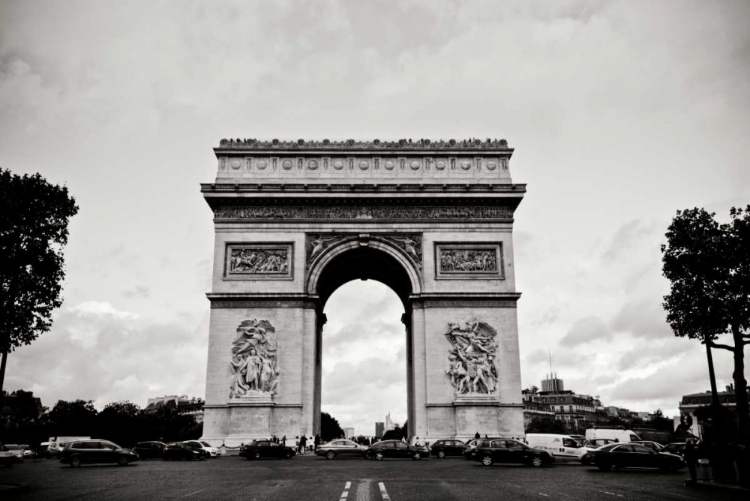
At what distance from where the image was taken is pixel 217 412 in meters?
37.8

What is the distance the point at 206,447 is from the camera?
35.6 meters

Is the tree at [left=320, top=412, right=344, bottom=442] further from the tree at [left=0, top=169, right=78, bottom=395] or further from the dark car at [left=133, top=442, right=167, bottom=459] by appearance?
the tree at [left=0, top=169, right=78, bottom=395]

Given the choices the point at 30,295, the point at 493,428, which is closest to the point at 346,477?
the point at 30,295

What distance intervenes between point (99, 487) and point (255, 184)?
24.2 meters

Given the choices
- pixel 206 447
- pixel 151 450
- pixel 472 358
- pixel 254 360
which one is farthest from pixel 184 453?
pixel 472 358

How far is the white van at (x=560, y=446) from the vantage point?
34.7 metres

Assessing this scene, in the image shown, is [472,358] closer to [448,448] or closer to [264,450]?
[448,448]

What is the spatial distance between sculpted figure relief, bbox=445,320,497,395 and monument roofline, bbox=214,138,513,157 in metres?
10.5

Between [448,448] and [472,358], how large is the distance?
5370 mm

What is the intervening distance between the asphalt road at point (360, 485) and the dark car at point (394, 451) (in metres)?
8.45

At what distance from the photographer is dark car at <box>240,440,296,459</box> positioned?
33.9m

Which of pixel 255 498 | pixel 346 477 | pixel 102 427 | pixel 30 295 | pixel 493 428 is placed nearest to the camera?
pixel 255 498

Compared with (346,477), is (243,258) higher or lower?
higher

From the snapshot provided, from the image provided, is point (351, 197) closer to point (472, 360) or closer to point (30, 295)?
point (472, 360)
